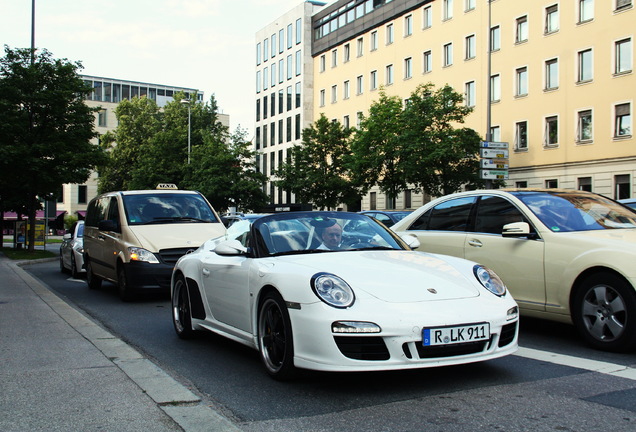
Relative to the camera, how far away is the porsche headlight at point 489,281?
5215mm

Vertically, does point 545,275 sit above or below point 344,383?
above

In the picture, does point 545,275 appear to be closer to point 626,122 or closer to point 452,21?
point 626,122

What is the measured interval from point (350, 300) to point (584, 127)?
120 ft

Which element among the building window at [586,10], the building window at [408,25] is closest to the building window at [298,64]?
the building window at [408,25]

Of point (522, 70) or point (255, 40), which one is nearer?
point (522, 70)

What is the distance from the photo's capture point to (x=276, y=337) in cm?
513

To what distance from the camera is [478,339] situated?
4727 mm

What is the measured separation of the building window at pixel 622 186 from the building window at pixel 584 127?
288 centimetres

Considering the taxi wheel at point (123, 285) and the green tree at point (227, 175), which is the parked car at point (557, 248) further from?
the green tree at point (227, 175)

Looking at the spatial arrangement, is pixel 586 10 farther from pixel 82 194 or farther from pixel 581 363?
pixel 82 194

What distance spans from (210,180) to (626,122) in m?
30.5

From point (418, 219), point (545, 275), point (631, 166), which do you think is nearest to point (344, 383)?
point (545, 275)

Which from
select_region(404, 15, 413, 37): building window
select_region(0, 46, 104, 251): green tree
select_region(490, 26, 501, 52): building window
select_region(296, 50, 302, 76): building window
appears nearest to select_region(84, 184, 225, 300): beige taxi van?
select_region(0, 46, 104, 251): green tree

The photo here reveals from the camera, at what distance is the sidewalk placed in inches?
160
